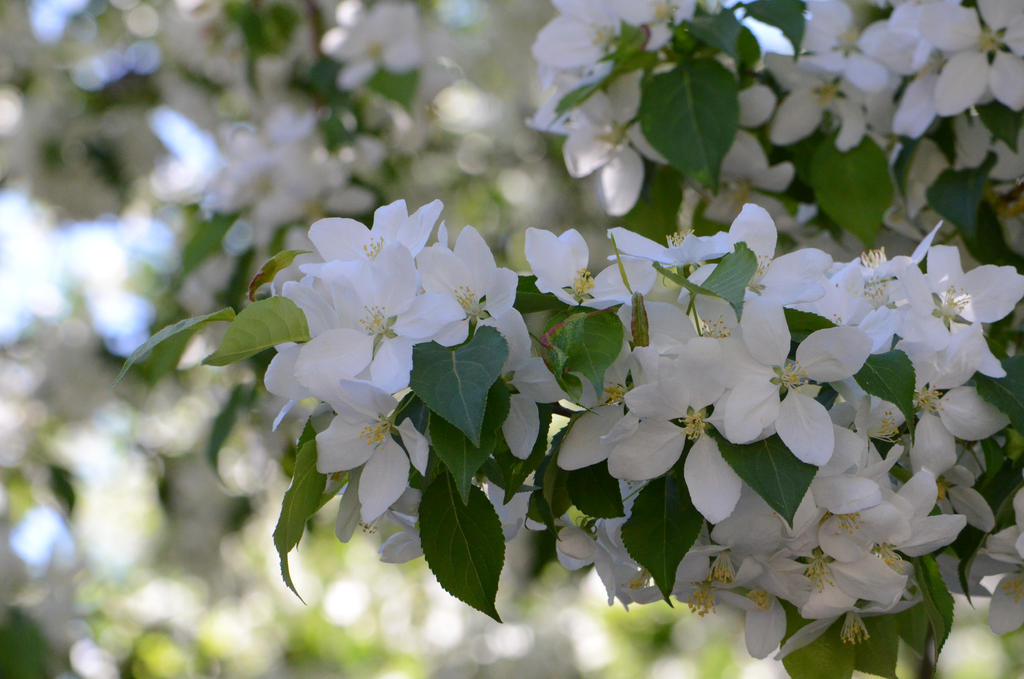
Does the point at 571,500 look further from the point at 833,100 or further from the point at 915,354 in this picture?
the point at 833,100

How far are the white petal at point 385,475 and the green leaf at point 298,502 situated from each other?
0.04 m

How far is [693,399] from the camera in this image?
676 mm

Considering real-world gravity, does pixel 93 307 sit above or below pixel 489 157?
below

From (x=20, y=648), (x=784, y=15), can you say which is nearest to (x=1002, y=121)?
(x=784, y=15)

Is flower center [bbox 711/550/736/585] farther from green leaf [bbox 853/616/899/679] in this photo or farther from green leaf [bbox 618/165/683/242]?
green leaf [bbox 618/165/683/242]

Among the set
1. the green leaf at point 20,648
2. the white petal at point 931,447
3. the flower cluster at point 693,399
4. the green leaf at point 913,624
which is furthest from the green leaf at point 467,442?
the green leaf at point 20,648

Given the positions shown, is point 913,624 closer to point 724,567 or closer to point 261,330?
point 724,567

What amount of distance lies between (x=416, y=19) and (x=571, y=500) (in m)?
1.85

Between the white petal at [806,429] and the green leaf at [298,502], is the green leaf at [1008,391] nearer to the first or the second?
the white petal at [806,429]

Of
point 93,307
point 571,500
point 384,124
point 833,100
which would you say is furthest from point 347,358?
point 93,307

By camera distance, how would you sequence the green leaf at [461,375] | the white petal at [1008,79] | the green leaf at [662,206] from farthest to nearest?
the green leaf at [662,206], the white petal at [1008,79], the green leaf at [461,375]

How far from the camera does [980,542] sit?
823 mm

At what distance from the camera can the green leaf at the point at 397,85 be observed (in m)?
2.21

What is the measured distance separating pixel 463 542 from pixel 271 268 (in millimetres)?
285
